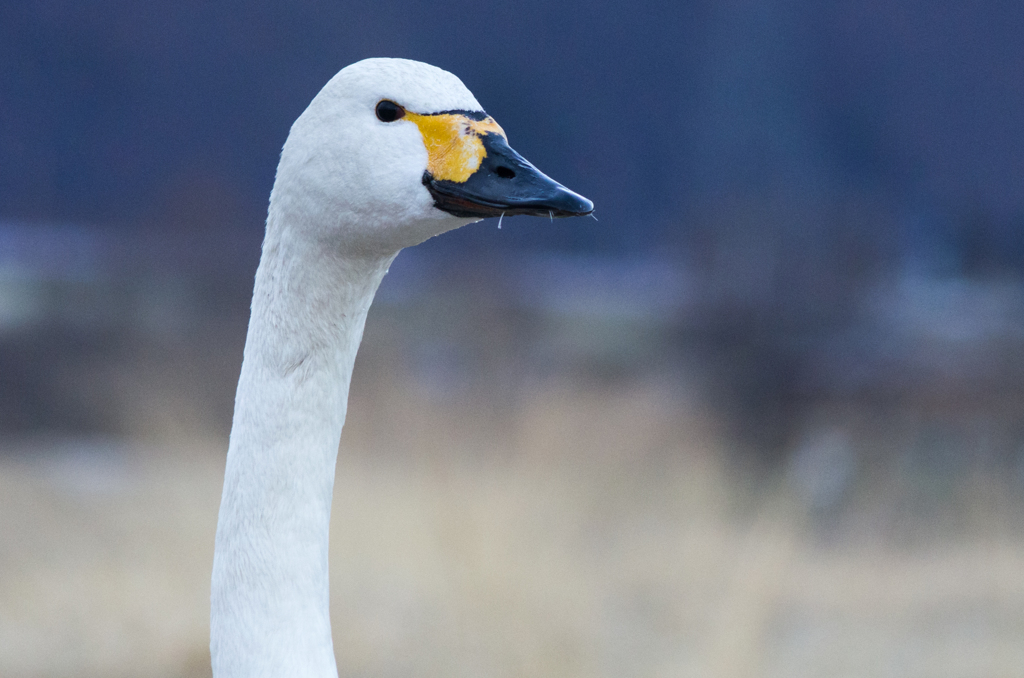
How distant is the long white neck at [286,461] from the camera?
128 centimetres

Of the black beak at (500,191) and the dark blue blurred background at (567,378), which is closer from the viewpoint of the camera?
the black beak at (500,191)

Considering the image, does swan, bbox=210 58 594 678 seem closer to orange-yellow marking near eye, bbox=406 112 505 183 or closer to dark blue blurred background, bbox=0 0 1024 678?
orange-yellow marking near eye, bbox=406 112 505 183

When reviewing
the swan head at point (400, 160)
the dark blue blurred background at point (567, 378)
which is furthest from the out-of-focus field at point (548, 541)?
the swan head at point (400, 160)

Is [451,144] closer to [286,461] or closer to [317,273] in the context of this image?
[317,273]

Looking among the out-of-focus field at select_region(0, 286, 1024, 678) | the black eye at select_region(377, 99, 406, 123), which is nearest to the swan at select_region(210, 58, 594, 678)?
the black eye at select_region(377, 99, 406, 123)

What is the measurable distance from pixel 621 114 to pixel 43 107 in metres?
6.45

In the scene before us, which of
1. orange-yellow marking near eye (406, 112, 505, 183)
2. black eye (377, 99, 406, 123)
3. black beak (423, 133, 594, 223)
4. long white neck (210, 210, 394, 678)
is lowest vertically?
long white neck (210, 210, 394, 678)

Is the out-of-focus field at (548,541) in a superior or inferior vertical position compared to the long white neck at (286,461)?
inferior

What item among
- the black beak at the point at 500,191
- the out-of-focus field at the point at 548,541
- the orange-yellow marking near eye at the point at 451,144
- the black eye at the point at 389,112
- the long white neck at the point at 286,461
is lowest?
the out-of-focus field at the point at 548,541

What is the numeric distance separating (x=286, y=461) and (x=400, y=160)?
0.41 meters

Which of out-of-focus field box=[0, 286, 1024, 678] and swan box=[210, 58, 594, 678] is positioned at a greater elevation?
swan box=[210, 58, 594, 678]

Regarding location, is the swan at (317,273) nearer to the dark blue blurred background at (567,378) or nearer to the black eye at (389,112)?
the black eye at (389,112)

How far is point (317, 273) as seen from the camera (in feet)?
4.39

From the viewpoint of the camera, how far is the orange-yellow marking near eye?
126cm
